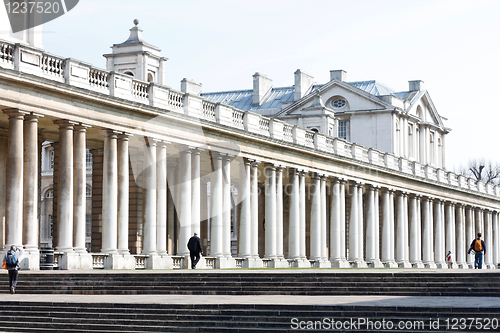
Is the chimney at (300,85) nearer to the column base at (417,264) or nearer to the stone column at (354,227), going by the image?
the column base at (417,264)

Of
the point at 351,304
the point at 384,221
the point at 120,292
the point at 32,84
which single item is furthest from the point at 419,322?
the point at 384,221

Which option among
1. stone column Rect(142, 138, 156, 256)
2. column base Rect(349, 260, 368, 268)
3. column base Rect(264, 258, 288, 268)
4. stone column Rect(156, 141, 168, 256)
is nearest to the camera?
stone column Rect(142, 138, 156, 256)

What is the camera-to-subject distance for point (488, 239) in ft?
299

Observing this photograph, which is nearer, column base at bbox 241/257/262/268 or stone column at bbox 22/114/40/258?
stone column at bbox 22/114/40/258

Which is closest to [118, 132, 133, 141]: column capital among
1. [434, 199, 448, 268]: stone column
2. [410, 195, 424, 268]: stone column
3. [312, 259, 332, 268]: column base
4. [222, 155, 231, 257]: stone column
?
[222, 155, 231, 257]: stone column

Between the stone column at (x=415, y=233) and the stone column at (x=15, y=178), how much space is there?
46.5m

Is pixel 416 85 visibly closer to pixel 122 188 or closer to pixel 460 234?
pixel 460 234

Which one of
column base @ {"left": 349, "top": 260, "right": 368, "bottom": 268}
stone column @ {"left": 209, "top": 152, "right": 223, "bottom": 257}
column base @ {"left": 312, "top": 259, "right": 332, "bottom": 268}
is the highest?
stone column @ {"left": 209, "top": 152, "right": 223, "bottom": 257}

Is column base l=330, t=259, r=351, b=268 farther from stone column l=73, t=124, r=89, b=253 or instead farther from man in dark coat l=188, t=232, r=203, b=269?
stone column l=73, t=124, r=89, b=253

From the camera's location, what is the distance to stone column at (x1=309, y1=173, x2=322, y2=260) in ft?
189

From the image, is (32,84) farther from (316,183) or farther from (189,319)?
(316,183)

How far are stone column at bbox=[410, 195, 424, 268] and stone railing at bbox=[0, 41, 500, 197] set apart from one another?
6.35 m

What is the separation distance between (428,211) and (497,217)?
76.5ft

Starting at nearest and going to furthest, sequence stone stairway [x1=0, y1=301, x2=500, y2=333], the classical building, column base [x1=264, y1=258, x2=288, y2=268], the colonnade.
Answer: stone stairway [x1=0, y1=301, x2=500, y2=333] → the colonnade → the classical building → column base [x1=264, y1=258, x2=288, y2=268]
